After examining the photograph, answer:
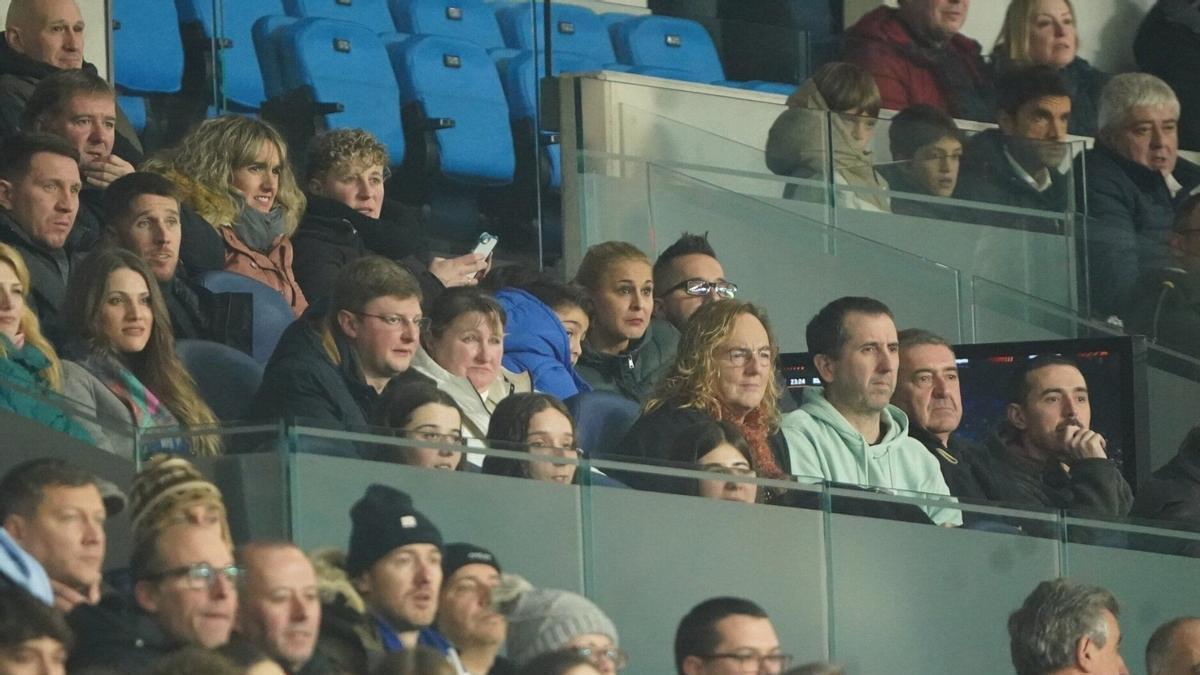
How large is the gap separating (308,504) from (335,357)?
116 centimetres

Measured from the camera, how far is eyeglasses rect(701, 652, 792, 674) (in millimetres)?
6531

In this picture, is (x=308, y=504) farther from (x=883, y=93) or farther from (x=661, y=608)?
(x=883, y=93)

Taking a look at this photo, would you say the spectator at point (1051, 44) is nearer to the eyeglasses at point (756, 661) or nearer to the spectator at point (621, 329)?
the spectator at point (621, 329)

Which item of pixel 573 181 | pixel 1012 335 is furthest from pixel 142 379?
pixel 1012 335

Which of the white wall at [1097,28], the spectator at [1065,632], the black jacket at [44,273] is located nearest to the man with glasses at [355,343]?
the black jacket at [44,273]

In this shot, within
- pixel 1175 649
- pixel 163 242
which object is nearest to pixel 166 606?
pixel 163 242

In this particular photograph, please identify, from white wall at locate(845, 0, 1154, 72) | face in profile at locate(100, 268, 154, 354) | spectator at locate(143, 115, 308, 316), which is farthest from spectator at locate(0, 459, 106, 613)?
white wall at locate(845, 0, 1154, 72)

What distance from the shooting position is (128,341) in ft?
23.2

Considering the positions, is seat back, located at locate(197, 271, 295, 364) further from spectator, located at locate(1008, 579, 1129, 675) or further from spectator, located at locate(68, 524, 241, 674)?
spectator, located at locate(68, 524, 241, 674)

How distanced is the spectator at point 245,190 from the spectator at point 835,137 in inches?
102

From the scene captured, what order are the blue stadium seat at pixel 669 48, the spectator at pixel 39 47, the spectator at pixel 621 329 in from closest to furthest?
the spectator at pixel 621 329
the spectator at pixel 39 47
the blue stadium seat at pixel 669 48

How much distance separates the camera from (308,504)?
636 cm

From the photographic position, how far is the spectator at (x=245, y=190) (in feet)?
28.3

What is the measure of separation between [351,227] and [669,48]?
330 cm
